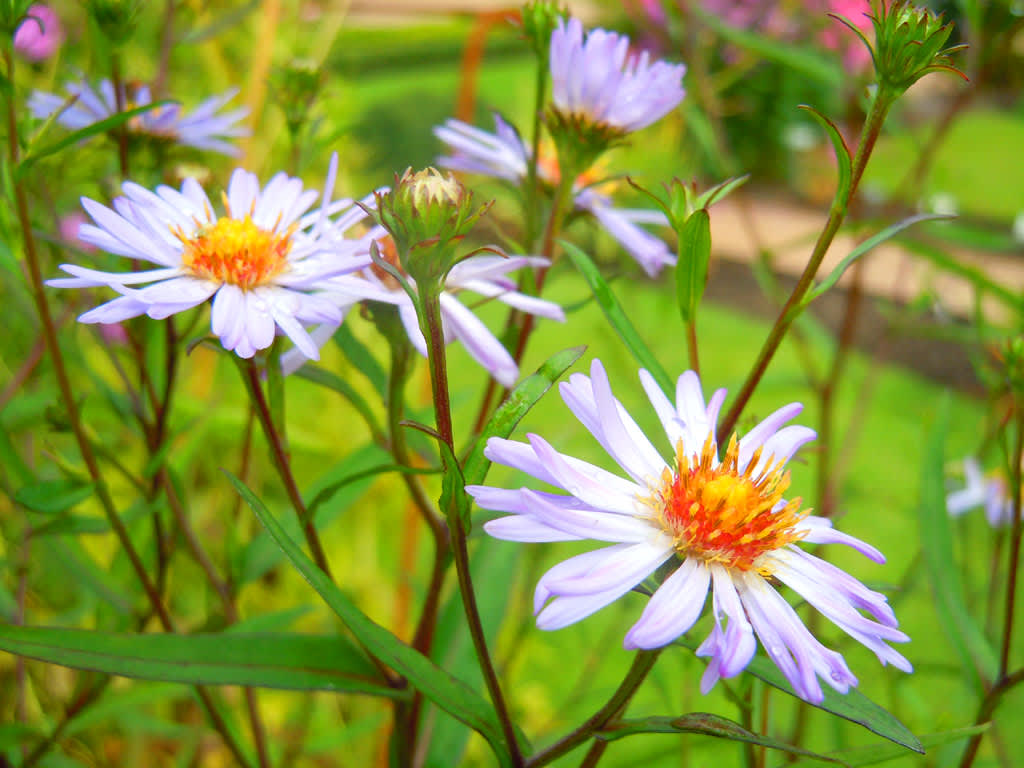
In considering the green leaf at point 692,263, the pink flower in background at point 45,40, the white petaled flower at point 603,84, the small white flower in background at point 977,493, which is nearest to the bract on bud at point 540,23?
the white petaled flower at point 603,84

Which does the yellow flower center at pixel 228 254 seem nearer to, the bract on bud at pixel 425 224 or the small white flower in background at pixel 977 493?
the bract on bud at pixel 425 224

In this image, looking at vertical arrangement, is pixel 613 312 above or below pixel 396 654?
above

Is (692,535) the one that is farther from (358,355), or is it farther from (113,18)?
(113,18)

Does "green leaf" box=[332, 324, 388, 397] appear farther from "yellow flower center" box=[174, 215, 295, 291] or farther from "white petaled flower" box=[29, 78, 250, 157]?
"white petaled flower" box=[29, 78, 250, 157]

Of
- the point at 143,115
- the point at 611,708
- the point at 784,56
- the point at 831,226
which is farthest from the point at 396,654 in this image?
the point at 784,56

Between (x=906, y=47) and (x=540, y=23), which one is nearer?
(x=906, y=47)

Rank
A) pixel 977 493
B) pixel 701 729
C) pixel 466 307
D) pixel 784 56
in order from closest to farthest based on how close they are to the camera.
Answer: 1. pixel 701 729
2. pixel 466 307
3. pixel 784 56
4. pixel 977 493
